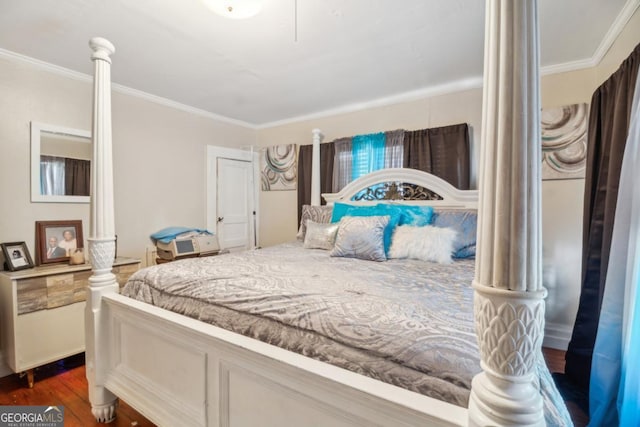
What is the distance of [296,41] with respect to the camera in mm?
2148

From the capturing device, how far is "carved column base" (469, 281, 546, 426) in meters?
0.63

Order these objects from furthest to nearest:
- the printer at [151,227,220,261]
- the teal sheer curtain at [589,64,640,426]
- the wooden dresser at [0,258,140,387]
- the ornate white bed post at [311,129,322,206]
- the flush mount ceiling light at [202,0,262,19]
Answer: the ornate white bed post at [311,129,322,206] → the printer at [151,227,220,261] → the wooden dresser at [0,258,140,387] → the flush mount ceiling light at [202,0,262,19] → the teal sheer curtain at [589,64,640,426]

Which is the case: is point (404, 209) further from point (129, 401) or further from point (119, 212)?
point (119, 212)

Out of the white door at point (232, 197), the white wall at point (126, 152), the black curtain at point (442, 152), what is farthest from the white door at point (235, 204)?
the black curtain at point (442, 152)

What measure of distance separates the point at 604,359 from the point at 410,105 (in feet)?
8.59

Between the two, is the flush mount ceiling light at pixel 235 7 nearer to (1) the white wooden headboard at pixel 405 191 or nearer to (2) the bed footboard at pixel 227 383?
(2) the bed footboard at pixel 227 383

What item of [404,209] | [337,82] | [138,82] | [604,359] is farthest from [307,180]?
[604,359]

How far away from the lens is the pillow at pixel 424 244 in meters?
2.05

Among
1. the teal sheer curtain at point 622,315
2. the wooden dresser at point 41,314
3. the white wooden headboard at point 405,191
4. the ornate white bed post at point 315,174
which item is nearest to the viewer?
the teal sheer curtain at point 622,315

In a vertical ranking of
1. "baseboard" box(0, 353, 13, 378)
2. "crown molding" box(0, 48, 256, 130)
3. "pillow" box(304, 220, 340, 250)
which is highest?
"crown molding" box(0, 48, 256, 130)

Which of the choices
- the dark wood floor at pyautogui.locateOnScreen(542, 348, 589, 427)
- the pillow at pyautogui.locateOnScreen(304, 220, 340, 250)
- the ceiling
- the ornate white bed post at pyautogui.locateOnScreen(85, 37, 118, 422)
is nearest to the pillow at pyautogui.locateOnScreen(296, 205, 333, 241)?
the pillow at pyautogui.locateOnScreen(304, 220, 340, 250)

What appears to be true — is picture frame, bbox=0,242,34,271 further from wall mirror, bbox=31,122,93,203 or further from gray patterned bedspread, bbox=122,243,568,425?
gray patterned bedspread, bbox=122,243,568,425

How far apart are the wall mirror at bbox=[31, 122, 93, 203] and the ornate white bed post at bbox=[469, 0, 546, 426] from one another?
2855 mm

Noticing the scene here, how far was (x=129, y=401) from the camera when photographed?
1.51 meters
